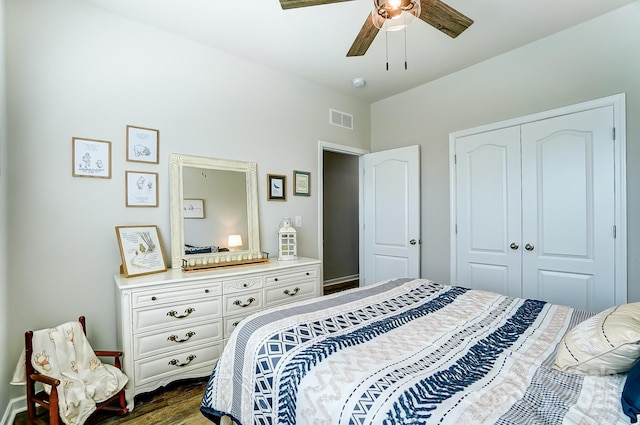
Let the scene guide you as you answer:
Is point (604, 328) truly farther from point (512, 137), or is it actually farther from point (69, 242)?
point (69, 242)

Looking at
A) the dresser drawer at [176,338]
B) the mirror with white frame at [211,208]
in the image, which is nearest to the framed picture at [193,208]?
the mirror with white frame at [211,208]

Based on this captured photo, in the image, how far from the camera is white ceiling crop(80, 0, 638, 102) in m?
2.18

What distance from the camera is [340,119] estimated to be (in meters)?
3.74

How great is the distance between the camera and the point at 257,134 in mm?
3025

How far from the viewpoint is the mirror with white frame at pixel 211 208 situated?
2.49 metres

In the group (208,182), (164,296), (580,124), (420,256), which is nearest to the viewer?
(164,296)

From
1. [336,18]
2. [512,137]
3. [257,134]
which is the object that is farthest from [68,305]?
[512,137]

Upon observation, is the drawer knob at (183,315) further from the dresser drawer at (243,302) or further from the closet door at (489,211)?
the closet door at (489,211)

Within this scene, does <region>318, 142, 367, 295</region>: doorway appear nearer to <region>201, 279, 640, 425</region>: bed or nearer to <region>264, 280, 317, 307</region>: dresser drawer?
<region>264, 280, 317, 307</region>: dresser drawer

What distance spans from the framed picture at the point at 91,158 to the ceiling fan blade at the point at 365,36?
1910 millimetres

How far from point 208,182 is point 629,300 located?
347cm

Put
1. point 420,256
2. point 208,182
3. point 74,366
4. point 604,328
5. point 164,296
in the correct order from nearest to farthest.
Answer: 1. point 604,328
2. point 74,366
3. point 164,296
4. point 208,182
5. point 420,256

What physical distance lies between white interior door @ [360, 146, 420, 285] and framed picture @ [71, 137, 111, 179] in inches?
110

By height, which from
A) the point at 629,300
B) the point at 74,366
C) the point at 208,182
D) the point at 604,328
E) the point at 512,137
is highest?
the point at 512,137
